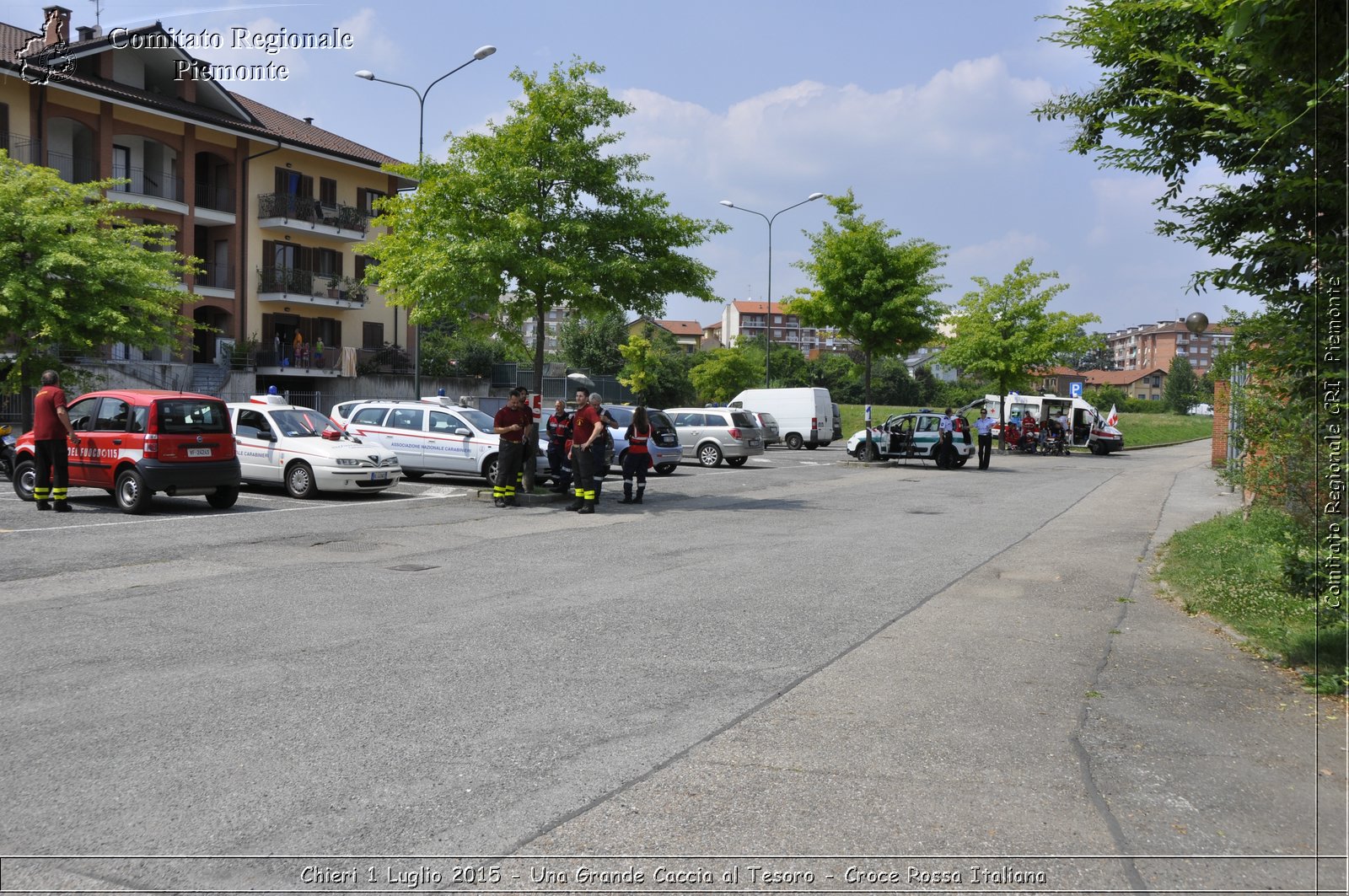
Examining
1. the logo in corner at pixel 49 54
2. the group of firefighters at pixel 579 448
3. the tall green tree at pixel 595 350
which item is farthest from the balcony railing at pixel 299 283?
the tall green tree at pixel 595 350

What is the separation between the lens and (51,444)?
48.1 feet

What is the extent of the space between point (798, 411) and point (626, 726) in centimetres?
3826

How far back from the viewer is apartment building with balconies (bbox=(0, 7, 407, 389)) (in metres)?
34.1

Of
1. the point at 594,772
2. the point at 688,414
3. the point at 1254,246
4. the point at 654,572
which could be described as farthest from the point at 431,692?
the point at 688,414

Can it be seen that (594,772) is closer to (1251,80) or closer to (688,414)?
(1251,80)

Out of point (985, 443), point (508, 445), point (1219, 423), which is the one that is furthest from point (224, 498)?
point (1219, 423)

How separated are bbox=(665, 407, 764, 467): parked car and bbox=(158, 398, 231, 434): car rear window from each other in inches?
626

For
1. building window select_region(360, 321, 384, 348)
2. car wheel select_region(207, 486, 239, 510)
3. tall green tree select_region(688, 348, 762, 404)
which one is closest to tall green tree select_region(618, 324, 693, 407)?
tall green tree select_region(688, 348, 762, 404)

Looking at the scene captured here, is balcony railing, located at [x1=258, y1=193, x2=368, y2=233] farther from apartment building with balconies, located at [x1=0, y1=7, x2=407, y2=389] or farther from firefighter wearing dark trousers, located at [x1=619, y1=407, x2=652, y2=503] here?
firefighter wearing dark trousers, located at [x1=619, y1=407, x2=652, y2=503]

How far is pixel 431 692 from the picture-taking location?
6.09m

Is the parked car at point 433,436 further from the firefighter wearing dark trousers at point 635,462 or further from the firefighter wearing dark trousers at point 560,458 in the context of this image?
the firefighter wearing dark trousers at point 635,462

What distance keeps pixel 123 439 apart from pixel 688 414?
18.2m

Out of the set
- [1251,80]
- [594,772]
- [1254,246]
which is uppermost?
[1251,80]

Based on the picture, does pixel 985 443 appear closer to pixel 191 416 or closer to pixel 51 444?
pixel 191 416
